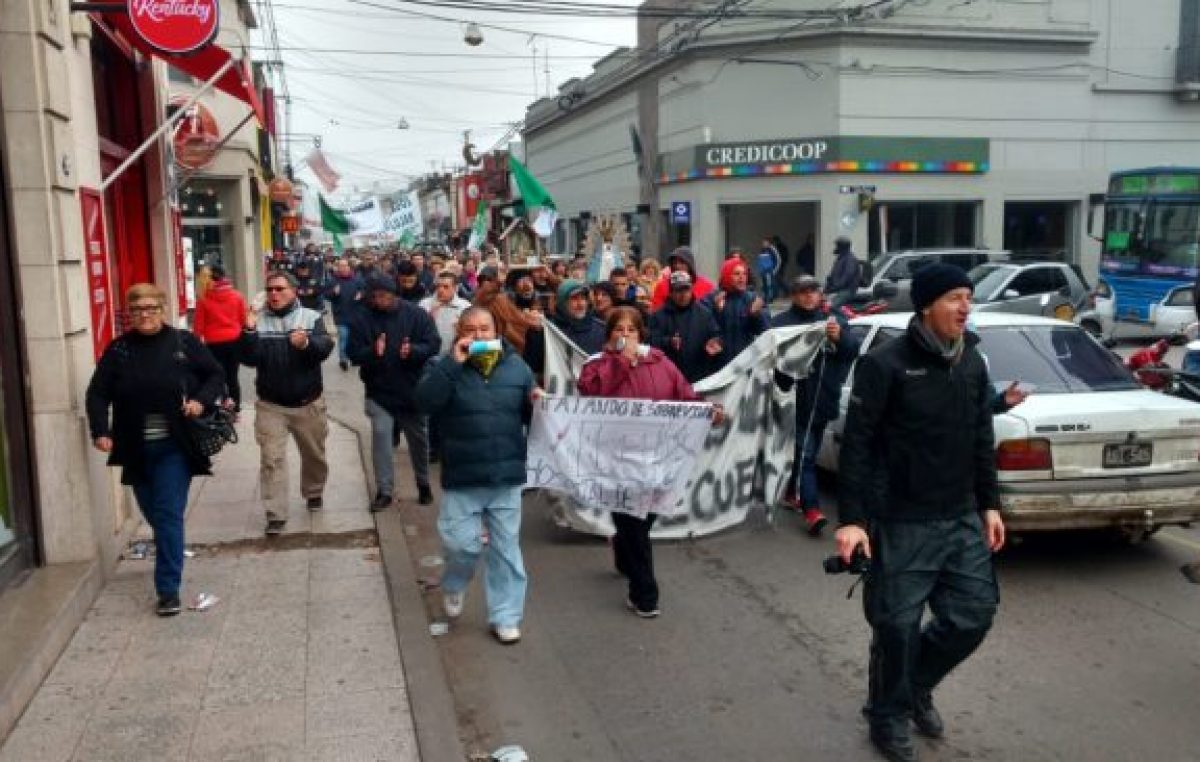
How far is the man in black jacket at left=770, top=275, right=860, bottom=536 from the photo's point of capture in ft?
25.6

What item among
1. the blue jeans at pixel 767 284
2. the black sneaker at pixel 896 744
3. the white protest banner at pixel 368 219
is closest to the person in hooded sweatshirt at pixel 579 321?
the black sneaker at pixel 896 744

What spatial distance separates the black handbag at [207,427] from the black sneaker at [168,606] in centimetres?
83

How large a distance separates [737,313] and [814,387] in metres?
1.15

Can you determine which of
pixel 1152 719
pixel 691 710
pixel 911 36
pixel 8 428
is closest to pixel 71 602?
pixel 8 428

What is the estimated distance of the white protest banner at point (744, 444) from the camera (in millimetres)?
7621

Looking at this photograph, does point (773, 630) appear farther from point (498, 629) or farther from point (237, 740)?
point (237, 740)

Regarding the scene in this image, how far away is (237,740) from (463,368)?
6.82 feet

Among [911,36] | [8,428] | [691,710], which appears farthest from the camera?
[911,36]

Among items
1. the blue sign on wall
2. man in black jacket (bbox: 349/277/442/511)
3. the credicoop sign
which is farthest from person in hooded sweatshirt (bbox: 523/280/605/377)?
the blue sign on wall

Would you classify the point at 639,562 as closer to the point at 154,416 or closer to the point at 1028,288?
the point at 154,416

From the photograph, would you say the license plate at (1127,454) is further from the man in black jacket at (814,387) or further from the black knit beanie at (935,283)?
the black knit beanie at (935,283)

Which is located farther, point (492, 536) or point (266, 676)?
point (492, 536)

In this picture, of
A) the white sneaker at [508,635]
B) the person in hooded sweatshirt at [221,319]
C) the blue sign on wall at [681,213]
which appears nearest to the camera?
the white sneaker at [508,635]

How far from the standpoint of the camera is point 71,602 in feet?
18.7
